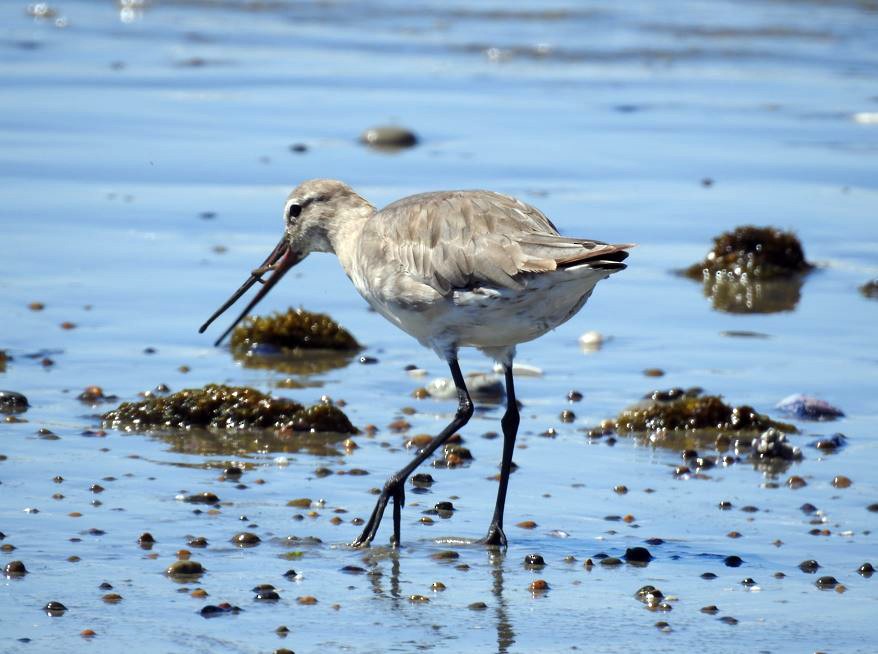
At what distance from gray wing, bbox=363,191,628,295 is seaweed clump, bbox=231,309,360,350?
2150mm

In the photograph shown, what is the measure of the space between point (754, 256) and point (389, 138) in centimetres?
400

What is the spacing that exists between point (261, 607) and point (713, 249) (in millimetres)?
5806

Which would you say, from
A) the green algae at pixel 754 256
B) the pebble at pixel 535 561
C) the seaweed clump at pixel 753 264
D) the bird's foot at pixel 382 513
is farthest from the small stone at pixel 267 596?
the green algae at pixel 754 256

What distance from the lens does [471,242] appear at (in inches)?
224

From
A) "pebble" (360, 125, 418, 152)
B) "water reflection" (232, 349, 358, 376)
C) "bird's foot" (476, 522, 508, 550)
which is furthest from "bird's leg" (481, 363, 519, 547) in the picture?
"pebble" (360, 125, 418, 152)

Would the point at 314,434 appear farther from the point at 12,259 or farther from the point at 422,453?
the point at 12,259

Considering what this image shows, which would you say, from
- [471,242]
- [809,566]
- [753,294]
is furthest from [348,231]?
[753,294]

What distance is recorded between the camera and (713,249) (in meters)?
9.94

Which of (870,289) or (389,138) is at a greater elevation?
Result: (389,138)

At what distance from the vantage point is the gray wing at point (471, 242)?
5430 millimetres

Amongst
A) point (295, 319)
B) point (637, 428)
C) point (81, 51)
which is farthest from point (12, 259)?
point (81, 51)

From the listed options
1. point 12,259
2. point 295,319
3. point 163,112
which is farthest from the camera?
point 163,112

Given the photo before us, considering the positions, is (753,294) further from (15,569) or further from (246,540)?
(15,569)

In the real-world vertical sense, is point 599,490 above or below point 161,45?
below
